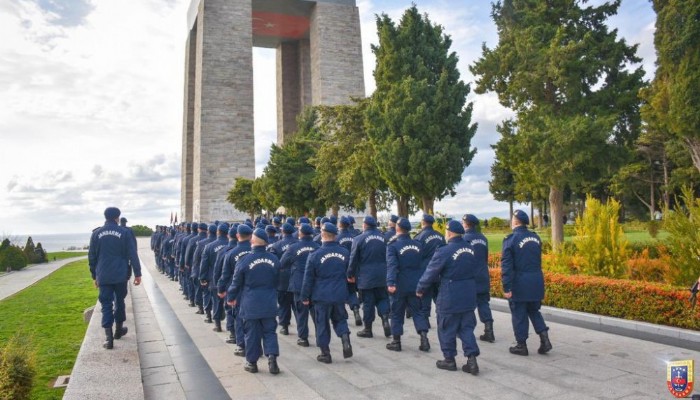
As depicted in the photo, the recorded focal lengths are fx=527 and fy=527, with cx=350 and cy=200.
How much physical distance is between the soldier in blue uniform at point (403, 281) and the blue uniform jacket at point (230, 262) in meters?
2.14

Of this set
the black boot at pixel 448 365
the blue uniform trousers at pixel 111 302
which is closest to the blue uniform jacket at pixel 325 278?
the black boot at pixel 448 365

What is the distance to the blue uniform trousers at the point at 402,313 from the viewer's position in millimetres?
7758

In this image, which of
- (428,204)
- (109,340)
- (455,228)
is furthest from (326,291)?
(428,204)

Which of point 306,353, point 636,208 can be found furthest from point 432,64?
point 636,208

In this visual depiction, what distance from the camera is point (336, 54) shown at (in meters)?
49.5

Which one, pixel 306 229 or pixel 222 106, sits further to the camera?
pixel 222 106

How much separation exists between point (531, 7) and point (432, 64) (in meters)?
4.14

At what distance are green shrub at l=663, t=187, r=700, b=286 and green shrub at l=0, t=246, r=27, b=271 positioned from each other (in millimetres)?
28058

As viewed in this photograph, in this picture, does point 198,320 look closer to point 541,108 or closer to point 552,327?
point 552,327

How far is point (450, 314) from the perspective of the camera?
661 centimetres

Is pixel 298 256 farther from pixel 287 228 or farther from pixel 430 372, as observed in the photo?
pixel 430 372

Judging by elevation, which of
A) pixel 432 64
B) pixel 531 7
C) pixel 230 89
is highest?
pixel 230 89

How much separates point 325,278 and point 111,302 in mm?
3459

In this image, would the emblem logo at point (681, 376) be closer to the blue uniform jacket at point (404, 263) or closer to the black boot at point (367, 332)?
the blue uniform jacket at point (404, 263)
